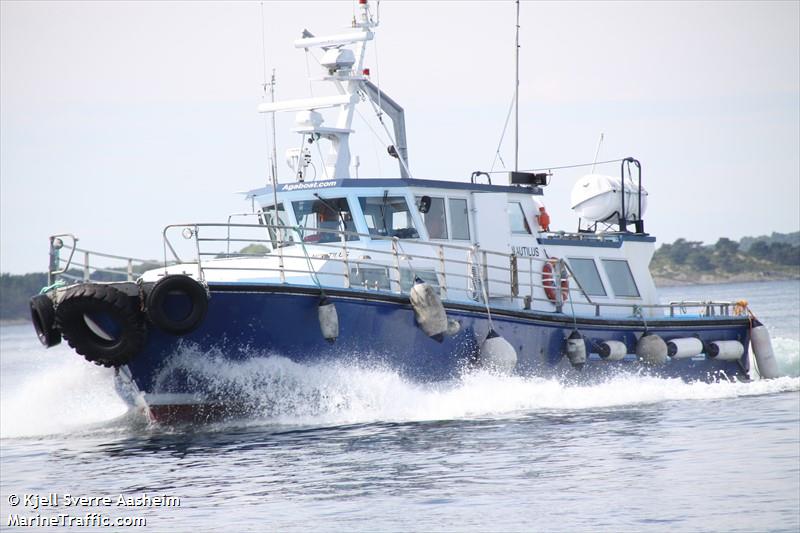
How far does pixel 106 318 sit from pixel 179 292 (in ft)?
2.93

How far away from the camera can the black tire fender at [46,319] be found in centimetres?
1398

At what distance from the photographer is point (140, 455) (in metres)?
13.3

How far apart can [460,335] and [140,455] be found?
4.55 metres

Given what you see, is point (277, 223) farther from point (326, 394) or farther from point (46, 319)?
point (46, 319)

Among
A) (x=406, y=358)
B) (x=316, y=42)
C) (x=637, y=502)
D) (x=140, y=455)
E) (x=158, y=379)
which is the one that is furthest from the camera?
(x=316, y=42)

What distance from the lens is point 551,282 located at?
17.9 metres

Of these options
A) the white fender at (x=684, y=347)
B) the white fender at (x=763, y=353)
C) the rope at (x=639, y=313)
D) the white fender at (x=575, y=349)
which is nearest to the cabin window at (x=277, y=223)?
the white fender at (x=575, y=349)

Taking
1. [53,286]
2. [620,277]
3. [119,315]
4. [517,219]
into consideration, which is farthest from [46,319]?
[620,277]

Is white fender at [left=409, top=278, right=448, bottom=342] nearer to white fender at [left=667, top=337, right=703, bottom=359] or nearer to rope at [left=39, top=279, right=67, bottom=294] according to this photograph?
rope at [left=39, top=279, right=67, bottom=294]

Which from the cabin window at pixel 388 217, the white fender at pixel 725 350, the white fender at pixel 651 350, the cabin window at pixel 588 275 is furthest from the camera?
the white fender at pixel 725 350

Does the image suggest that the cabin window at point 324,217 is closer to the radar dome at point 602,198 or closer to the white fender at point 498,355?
the white fender at point 498,355

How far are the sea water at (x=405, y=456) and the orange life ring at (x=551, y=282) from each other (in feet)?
4.70

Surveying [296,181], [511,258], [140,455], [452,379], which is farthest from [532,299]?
[140,455]

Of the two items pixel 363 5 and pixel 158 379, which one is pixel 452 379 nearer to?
pixel 158 379
